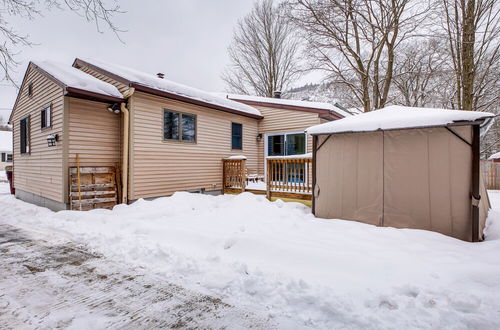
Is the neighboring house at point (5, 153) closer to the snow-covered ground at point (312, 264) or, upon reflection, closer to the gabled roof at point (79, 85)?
the gabled roof at point (79, 85)

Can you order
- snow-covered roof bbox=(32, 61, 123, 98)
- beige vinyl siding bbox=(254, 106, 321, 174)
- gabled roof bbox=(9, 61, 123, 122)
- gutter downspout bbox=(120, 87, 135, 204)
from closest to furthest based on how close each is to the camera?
1. gabled roof bbox=(9, 61, 123, 122)
2. snow-covered roof bbox=(32, 61, 123, 98)
3. gutter downspout bbox=(120, 87, 135, 204)
4. beige vinyl siding bbox=(254, 106, 321, 174)

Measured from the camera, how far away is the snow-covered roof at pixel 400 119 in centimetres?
370

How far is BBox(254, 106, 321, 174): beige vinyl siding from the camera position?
9508mm

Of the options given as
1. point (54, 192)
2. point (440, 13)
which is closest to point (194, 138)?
point (54, 192)

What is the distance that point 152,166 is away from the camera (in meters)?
7.26

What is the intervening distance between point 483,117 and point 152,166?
7382 mm

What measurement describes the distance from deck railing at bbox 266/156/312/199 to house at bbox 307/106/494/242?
120 cm

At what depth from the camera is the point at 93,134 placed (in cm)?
668

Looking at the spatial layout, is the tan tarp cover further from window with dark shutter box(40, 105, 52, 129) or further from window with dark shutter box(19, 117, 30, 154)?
window with dark shutter box(19, 117, 30, 154)

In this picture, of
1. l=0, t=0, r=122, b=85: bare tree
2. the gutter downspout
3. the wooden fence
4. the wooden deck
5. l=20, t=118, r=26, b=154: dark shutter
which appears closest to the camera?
l=0, t=0, r=122, b=85: bare tree

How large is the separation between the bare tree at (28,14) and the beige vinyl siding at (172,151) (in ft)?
8.90

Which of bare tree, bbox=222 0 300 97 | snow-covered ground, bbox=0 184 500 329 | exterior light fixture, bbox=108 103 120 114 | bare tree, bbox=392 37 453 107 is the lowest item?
snow-covered ground, bbox=0 184 500 329

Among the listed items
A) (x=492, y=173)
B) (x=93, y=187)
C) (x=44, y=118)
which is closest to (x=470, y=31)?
(x=492, y=173)

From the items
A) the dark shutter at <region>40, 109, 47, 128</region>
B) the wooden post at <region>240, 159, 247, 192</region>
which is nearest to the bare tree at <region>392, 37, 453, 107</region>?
the wooden post at <region>240, 159, 247, 192</region>
